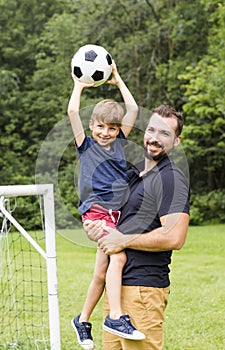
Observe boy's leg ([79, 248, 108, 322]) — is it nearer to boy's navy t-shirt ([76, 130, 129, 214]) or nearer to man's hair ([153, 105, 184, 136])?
boy's navy t-shirt ([76, 130, 129, 214])

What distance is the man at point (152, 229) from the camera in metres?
2.63

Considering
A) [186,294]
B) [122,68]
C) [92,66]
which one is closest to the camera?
[92,66]

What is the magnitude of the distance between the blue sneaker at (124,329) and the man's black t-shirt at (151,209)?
0.17 meters

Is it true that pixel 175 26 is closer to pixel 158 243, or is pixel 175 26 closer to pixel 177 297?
pixel 177 297

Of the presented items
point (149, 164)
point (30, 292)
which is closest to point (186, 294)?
point (30, 292)

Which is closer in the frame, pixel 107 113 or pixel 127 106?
pixel 107 113

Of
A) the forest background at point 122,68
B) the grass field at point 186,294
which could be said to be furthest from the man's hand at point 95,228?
the forest background at point 122,68

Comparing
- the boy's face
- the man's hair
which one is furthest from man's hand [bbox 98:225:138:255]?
the man's hair

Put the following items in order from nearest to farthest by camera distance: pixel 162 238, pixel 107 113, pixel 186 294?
1. pixel 162 238
2. pixel 107 113
3. pixel 186 294

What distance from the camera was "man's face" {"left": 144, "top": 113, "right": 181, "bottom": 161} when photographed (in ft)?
8.96

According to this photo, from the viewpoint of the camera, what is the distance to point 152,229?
8.86 feet

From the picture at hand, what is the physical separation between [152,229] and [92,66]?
0.97 metres

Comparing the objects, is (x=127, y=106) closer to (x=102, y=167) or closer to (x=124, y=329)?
(x=102, y=167)

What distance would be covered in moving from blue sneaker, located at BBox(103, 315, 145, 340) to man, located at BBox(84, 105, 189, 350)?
48 millimetres
